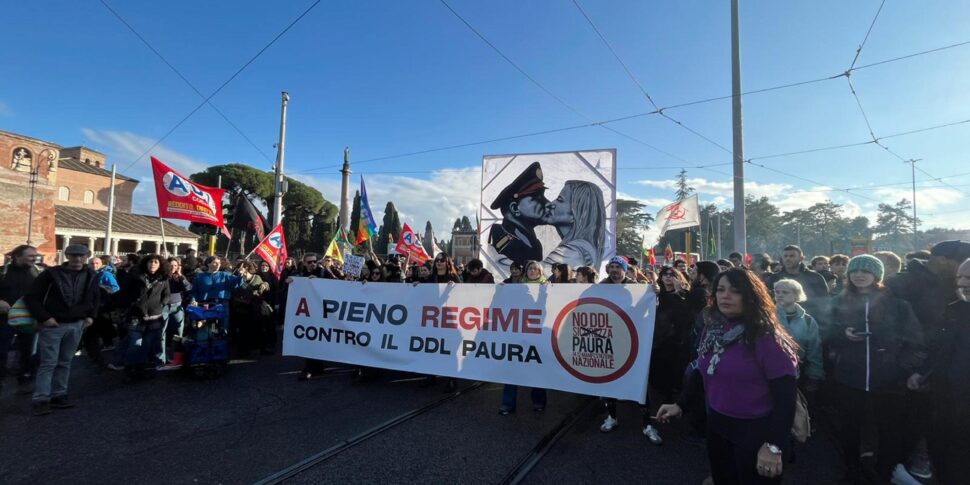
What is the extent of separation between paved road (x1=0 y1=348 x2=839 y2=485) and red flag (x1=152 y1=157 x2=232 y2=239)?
355 centimetres

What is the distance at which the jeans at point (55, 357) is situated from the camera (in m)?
4.61

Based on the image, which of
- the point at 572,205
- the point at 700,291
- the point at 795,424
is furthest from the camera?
the point at 572,205

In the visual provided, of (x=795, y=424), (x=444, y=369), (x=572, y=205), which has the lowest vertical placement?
(x=444, y=369)

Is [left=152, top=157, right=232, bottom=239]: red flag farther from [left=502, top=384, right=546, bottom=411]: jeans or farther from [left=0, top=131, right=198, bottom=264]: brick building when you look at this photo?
[left=0, top=131, right=198, bottom=264]: brick building

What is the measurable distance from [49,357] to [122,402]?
2.98ft

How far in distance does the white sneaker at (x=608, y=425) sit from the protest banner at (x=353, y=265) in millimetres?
4893

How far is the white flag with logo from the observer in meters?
10.9

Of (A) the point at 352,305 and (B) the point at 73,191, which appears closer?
(A) the point at 352,305

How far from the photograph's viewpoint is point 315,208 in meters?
53.3

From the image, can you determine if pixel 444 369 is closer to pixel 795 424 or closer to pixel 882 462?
pixel 795 424

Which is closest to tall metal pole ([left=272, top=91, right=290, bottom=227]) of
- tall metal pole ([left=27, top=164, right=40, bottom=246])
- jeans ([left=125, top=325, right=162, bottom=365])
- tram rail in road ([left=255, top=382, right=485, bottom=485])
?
jeans ([left=125, top=325, right=162, bottom=365])

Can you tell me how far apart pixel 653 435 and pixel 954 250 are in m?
3.13

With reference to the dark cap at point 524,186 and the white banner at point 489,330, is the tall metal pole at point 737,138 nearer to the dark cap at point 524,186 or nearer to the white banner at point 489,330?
the dark cap at point 524,186

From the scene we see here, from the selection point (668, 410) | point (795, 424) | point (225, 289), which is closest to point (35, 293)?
point (225, 289)
